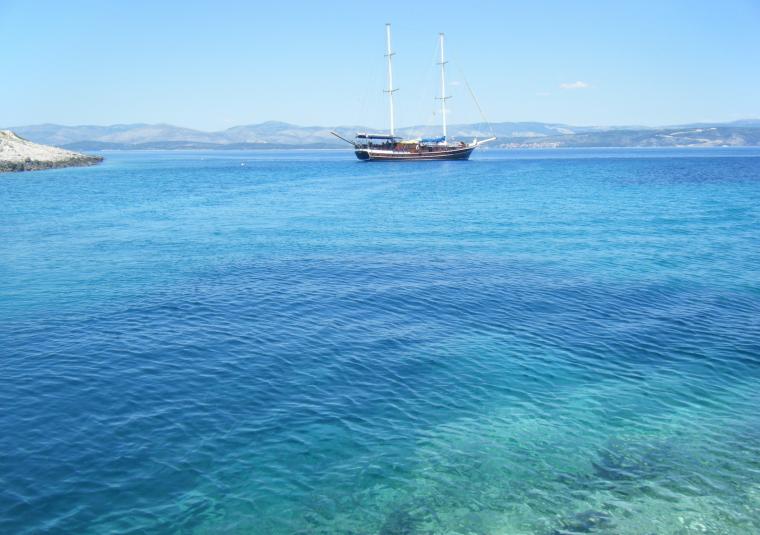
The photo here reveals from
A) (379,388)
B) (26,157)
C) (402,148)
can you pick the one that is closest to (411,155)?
(402,148)

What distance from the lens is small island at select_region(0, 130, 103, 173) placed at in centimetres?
12236

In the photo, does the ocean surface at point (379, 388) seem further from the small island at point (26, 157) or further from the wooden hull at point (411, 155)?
the wooden hull at point (411, 155)

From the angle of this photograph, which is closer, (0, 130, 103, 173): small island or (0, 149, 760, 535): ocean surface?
(0, 149, 760, 535): ocean surface

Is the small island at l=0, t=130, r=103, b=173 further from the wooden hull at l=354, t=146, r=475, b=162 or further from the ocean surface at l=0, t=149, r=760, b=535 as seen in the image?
the ocean surface at l=0, t=149, r=760, b=535

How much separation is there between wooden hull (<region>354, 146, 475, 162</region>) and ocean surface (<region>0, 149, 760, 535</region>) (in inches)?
4611

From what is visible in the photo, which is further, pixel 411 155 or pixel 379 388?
pixel 411 155

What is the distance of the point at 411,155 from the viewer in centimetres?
15538

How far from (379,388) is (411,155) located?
141m

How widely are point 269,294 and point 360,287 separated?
4.74 m

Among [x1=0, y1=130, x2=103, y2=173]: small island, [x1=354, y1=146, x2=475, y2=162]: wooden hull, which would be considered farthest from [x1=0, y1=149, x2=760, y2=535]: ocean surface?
[x1=354, y1=146, x2=475, y2=162]: wooden hull

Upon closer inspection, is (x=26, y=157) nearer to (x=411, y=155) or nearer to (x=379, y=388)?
(x=411, y=155)

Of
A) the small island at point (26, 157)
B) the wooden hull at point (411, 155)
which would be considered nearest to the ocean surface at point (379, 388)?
the small island at point (26, 157)

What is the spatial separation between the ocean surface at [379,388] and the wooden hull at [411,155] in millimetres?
117117

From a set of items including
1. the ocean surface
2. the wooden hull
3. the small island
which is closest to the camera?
the ocean surface
